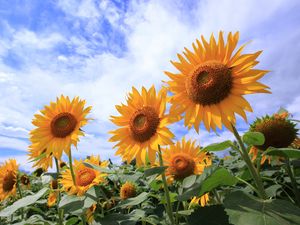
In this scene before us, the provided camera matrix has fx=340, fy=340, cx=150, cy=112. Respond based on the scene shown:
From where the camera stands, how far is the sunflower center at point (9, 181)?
631cm

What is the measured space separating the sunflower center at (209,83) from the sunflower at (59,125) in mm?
1397

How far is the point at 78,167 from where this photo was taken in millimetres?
4418

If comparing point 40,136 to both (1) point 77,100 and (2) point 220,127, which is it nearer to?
(1) point 77,100

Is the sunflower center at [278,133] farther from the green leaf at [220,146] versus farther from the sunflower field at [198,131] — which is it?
the green leaf at [220,146]

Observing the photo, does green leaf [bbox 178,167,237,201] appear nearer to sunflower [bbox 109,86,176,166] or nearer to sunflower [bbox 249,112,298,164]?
sunflower [bbox 109,86,176,166]

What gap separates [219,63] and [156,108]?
737mm

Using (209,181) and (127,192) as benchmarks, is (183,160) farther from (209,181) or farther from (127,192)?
(209,181)

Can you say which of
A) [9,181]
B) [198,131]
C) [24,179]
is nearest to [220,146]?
[198,131]

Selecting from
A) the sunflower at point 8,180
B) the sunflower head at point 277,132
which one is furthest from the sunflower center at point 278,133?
the sunflower at point 8,180

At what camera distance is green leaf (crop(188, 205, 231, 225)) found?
8.81ft

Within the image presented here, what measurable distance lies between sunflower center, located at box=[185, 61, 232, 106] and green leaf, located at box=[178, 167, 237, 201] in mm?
655

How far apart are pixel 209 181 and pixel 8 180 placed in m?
4.98

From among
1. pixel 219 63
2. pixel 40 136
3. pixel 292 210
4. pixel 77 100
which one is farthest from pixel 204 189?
pixel 40 136

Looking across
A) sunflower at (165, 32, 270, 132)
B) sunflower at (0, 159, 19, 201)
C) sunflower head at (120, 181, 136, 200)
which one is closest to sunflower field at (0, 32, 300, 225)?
sunflower at (165, 32, 270, 132)
